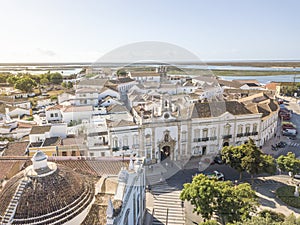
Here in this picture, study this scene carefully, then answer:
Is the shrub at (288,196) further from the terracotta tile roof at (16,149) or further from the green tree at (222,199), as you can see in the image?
the terracotta tile roof at (16,149)

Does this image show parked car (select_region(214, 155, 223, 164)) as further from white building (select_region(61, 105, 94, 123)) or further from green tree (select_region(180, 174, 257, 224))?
white building (select_region(61, 105, 94, 123))

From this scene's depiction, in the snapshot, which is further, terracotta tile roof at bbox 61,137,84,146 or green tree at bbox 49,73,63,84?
green tree at bbox 49,73,63,84

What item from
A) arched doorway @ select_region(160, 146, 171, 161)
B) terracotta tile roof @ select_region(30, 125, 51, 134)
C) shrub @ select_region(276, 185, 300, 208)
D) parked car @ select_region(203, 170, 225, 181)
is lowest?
shrub @ select_region(276, 185, 300, 208)

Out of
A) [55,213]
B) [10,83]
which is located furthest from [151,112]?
[10,83]

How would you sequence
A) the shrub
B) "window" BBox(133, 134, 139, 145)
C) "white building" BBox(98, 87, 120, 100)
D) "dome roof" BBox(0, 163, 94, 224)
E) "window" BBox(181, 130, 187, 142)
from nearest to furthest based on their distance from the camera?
1. "dome roof" BBox(0, 163, 94, 224)
2. the shrub
3. "window" BBox(133, 134, 139, 145)
4. "window" BBox(181, 130, 187, 142)
5. "white building" BBox(98, 87, 120, 100)

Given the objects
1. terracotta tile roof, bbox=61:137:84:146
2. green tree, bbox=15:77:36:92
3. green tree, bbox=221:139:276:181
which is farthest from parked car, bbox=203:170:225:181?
green tree, bbox=15:77:36:92

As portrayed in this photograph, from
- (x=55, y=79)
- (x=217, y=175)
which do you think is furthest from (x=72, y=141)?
(x=55, y=79)

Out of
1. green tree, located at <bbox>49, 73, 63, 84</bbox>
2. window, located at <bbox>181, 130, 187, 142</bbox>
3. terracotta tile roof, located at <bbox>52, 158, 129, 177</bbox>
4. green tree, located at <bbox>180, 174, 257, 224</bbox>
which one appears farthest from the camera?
green tree, located at <bbox>49, 73, 63, 84</bbox>
